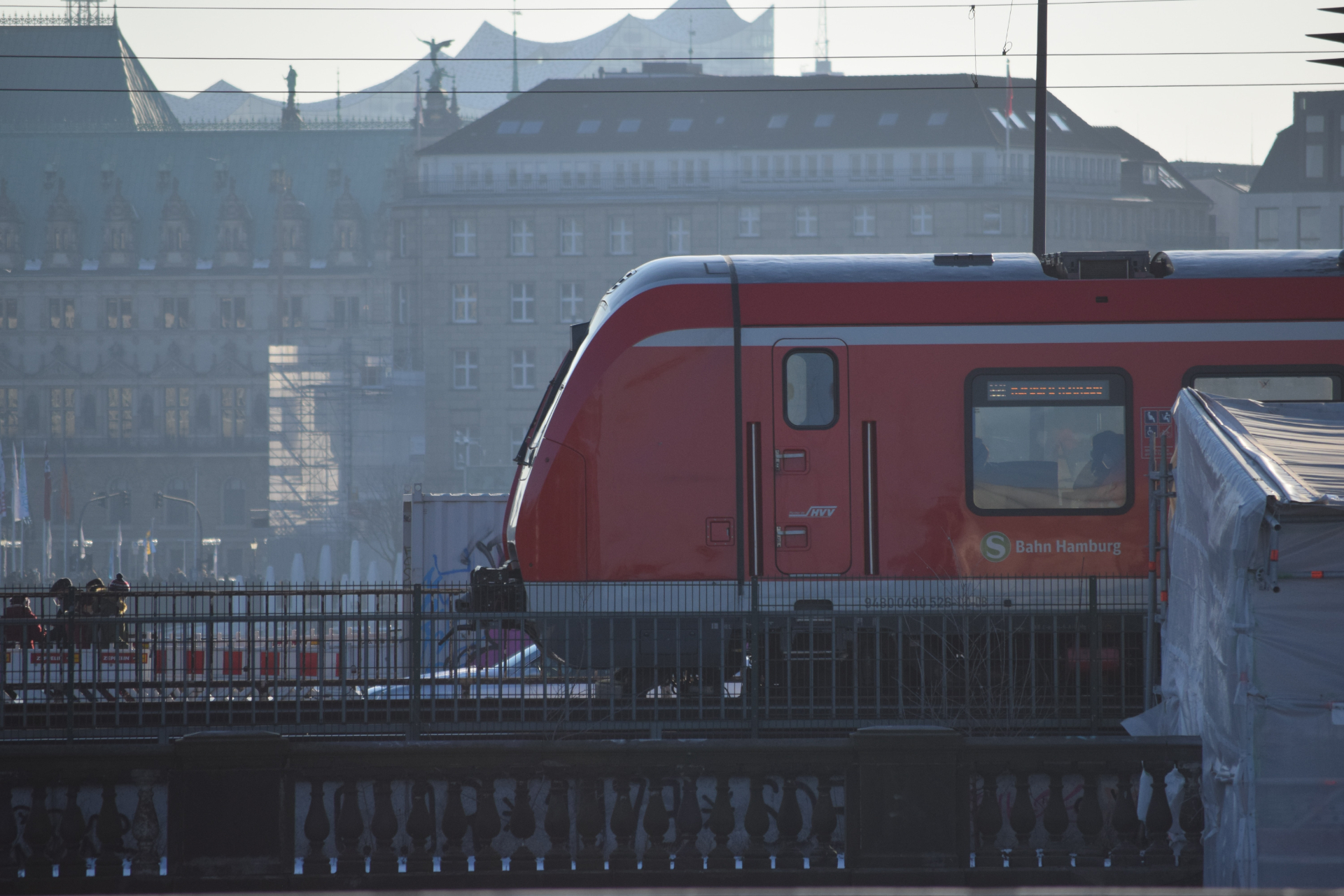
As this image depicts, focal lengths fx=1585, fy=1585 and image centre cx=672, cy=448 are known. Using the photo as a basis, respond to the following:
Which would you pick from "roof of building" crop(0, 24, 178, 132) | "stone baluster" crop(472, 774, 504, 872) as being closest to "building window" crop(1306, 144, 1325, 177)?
"roof of building" crop(0, 24, 178, 132)

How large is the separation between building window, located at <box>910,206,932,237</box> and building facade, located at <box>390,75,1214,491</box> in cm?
9

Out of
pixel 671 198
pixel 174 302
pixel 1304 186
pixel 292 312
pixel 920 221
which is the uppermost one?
pixel 671 198

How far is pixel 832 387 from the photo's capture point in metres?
12.7

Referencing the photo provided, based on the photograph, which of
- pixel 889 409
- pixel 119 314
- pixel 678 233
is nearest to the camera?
pixel 889 409

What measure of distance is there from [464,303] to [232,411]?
25.7 meters

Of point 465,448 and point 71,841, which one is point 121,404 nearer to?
point 465,448

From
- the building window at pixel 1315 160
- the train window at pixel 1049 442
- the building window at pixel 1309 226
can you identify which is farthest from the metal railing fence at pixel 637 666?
the building window at pixel 1315 160

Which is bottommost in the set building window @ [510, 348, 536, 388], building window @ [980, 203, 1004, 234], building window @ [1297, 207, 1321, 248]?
building window @ [510, 348, 536, 388]

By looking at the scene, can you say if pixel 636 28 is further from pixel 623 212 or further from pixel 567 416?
pixel 567 416

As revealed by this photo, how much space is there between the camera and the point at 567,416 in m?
12.8

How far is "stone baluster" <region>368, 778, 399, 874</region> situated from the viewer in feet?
27.5

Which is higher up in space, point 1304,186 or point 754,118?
point 754,118

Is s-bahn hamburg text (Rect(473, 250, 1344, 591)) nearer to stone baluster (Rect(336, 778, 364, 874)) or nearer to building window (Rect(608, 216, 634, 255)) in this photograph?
stone baluster (Rect(336, 778, 364, 874))

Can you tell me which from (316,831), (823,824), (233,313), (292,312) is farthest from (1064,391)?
(233,313)
